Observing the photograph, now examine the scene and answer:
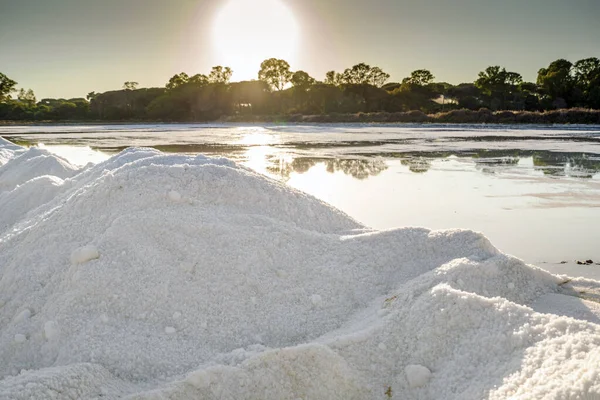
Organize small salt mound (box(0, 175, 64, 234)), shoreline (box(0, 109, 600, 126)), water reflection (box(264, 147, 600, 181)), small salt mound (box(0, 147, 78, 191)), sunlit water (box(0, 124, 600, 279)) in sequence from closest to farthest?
1. sunlit water (box(0, 124, 600, 279))
2. small salt mound (box(0, 175, 64, 234))
3. small salt mound (box(0, 147, 78, 191))
4. water reflection (box(264, 147, 600, 181))
5. shoreline (box(0, 109, 600, 126))

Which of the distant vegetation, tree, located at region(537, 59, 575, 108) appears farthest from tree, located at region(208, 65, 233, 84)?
tree, located at region(537, 59, 575, 108)

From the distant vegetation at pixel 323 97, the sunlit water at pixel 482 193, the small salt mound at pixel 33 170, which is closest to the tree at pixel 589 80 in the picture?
the distant vegetation at pixel 323 97

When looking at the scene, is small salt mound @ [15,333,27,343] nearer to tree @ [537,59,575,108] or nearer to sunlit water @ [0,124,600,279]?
sunlit water @ [0,124,600,279]

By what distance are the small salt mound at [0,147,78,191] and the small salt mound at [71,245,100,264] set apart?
3510mm

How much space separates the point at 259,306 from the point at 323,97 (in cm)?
4746

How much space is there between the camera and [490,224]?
12.9ft

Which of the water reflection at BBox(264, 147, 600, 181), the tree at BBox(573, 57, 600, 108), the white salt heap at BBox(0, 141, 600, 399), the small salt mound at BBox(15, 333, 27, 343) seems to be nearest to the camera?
the white salt heap at BBox(0, 141, 600, 399)

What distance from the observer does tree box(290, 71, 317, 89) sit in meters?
50.8

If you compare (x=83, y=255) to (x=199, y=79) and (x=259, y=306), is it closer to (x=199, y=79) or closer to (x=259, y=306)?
(x=259, y=306)

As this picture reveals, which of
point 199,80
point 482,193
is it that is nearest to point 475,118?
point 482,193

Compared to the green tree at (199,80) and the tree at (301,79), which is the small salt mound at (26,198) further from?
the green tree at (199,80)

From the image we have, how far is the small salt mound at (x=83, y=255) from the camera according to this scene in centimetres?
211

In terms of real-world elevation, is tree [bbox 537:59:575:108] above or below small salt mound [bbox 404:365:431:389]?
above

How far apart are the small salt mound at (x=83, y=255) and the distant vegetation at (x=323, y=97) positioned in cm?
3786
